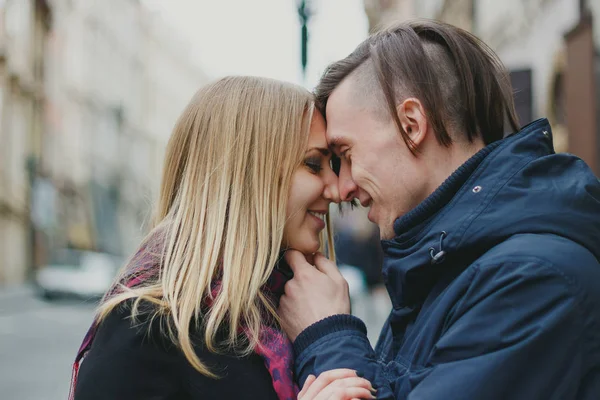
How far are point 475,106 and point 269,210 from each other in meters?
0.79

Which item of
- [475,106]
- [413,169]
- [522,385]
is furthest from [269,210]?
[522,385]

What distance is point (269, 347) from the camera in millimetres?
2375

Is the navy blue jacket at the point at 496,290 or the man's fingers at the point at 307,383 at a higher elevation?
the navy blue jacket at the point at 496,290

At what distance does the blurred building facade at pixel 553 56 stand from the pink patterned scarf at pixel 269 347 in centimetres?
134

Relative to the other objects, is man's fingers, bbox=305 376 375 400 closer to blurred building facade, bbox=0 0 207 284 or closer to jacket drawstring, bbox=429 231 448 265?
jacket drawstring, bbox=429 231 448 265

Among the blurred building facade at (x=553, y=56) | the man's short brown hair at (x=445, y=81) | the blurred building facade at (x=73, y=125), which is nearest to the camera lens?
the man's short brown hair at (x=445, y=81)

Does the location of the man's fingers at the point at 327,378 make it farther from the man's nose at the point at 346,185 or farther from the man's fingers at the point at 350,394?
the man's nose at the point at 346,185

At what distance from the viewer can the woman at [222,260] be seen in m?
2.26

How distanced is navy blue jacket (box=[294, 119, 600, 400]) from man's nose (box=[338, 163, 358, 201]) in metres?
0.42

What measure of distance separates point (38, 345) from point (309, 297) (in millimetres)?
12114

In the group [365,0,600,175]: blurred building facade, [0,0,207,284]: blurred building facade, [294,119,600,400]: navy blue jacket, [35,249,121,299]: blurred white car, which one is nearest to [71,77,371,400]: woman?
[294,119,600,400]: navy blue jacket

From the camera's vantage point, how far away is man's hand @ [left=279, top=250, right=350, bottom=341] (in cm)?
248

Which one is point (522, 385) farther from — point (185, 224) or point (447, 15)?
point (447, 15)

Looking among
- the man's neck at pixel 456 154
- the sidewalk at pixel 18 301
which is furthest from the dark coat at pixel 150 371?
the sidewalk at pixel 18 301
